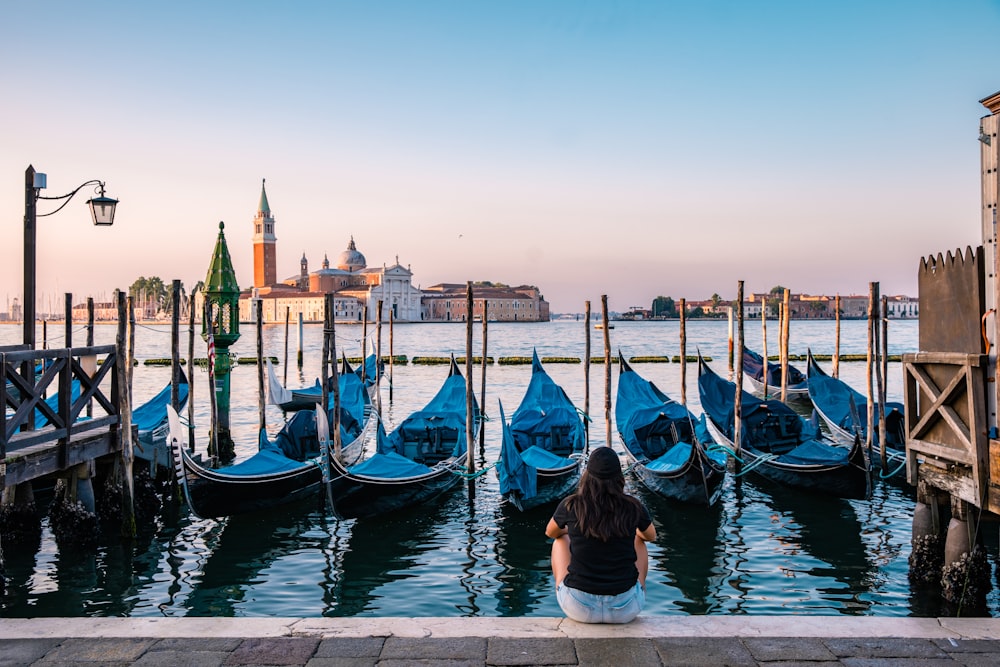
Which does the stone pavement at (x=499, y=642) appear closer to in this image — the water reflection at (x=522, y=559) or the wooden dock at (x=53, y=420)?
the water reflection at (x=522, y=559)

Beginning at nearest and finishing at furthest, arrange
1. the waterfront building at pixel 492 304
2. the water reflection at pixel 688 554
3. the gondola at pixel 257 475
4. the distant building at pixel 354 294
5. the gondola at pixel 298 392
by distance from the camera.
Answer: the water reflection at pixel 688 554 → the gondola at pixel 257 475 → the gondola at pixel 298 392 → the distant building at pixel 354 294 → the waterfront building at pixel 492 304

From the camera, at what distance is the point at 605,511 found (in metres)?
2.86

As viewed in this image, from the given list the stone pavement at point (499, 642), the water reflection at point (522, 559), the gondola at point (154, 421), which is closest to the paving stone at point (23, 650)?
the stone pavement at point (499, 642)

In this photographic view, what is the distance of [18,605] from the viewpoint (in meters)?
4.89

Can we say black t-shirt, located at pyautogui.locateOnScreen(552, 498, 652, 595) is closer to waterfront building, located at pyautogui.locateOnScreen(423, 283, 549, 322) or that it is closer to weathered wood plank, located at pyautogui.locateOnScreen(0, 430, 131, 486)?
weathered wood plank, located at pyautogui.locateOnScreen(0, 430, 131, 486)

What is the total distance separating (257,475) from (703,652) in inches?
190

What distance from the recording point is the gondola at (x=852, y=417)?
8586mm

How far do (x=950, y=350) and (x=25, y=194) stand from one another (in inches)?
236

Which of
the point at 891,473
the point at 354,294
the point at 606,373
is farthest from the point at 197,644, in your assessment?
the point at 354,294

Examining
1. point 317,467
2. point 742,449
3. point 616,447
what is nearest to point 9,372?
point 317,467

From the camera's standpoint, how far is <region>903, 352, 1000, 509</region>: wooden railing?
12.5 feet

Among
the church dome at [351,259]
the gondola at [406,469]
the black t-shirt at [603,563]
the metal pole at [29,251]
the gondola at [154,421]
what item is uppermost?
the church dome at [351,259]

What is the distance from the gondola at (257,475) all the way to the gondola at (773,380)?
36.5 ft

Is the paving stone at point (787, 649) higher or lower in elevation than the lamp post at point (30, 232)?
lower
